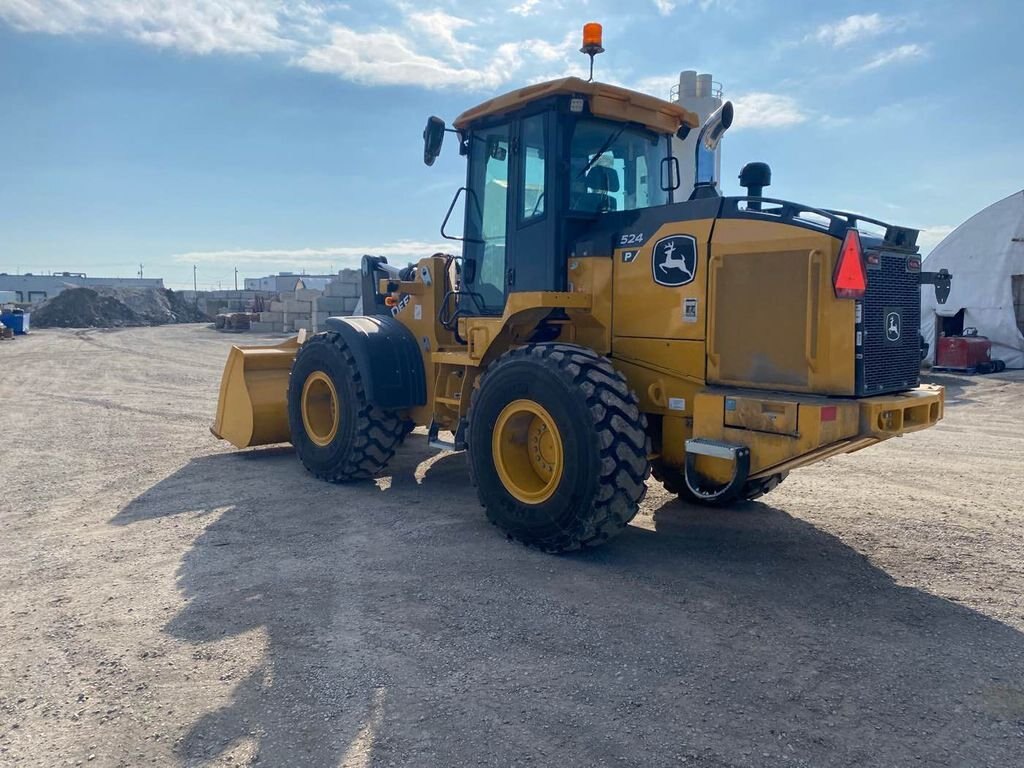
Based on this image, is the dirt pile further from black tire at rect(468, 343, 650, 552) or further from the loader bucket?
black tire at rect(468, 343, 650, 552)

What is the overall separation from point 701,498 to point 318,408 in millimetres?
3663

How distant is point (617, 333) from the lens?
5.55 meters

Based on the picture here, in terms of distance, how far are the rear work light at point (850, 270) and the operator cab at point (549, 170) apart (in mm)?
1752

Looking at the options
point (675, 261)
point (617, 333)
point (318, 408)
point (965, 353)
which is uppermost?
point (675, 261)

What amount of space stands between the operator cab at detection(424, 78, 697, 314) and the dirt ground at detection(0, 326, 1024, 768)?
6.42 feet

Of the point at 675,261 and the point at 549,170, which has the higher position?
the point at 549,170

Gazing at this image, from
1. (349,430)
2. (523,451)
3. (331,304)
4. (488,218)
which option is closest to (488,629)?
(523,451)

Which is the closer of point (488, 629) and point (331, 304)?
point (488, 629)

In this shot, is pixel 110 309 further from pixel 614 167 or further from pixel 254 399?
pixel 614 167

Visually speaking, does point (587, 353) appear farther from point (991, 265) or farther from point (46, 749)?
point (991, 265)

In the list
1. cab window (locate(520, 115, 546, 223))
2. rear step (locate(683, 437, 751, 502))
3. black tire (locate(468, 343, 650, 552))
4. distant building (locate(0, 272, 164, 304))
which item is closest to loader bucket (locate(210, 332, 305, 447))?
cab window (locate(520, 115, 546, 223))

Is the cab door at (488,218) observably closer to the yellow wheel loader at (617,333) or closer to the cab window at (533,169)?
the yellow wheel loader at (617,333)

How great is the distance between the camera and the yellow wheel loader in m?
4.48

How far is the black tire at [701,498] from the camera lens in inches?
239
